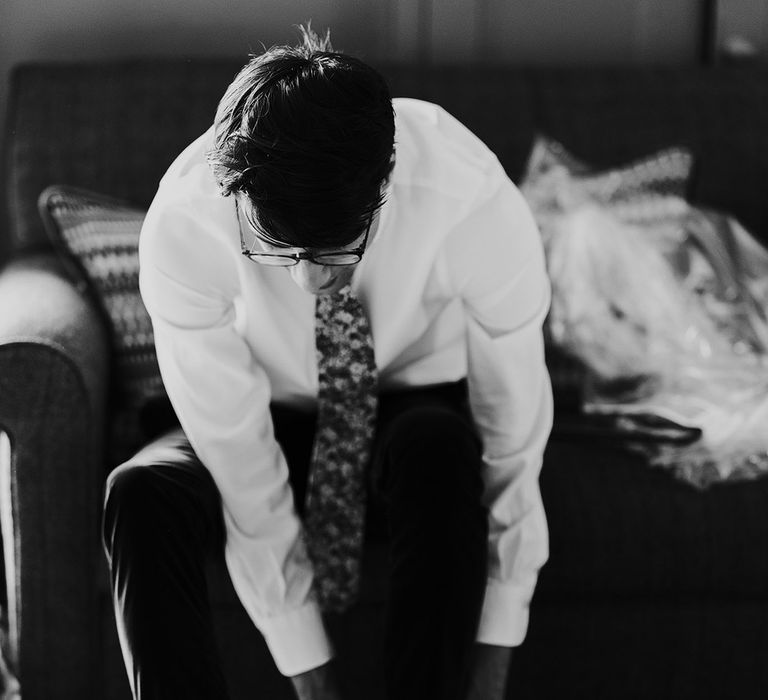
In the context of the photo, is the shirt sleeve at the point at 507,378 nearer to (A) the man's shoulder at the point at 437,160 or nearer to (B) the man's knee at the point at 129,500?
(A) the man's shoulder at the point at 437,160

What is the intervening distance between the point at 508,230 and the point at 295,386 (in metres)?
0.35

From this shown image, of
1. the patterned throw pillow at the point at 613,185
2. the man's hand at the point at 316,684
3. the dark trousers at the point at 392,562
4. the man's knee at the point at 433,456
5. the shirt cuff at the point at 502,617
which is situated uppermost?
the patterned throw pillow at the point at 613,185

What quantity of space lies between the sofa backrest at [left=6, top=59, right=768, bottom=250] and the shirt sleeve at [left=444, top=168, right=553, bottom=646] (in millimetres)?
718

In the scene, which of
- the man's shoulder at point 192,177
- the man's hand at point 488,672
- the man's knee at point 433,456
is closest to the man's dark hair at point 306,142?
the man's shoulder at point 192,177

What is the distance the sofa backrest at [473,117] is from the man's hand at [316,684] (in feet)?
3.05

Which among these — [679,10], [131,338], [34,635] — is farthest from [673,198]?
[34,635]

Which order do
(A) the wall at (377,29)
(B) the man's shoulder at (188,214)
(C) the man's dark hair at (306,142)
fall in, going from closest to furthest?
1. (C) the man's dark hair at (306,142)
2. (B) the man's shoulder at (188,214)
3. (A) the wall at (377,29)

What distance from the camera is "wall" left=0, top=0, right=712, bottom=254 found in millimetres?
2084

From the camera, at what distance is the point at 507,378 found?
125cm

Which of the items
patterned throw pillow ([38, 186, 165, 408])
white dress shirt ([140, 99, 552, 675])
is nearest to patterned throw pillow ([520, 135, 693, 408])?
white dress shirt ([140, 99, 552, 675])

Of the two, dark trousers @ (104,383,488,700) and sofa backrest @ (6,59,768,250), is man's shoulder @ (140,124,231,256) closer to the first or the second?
dark trousers @ (104,383,488,700)

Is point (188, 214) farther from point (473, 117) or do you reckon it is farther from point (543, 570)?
point (473, 117)

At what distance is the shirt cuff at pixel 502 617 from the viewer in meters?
1.26

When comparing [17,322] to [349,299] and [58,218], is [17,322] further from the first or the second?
[349,299]
